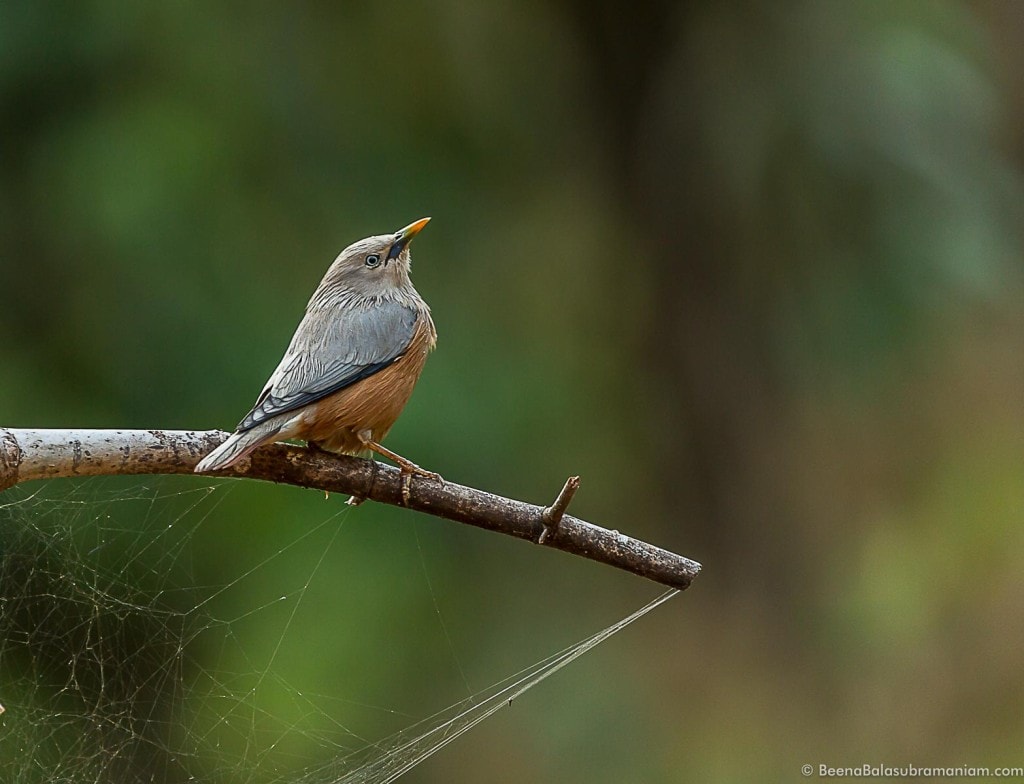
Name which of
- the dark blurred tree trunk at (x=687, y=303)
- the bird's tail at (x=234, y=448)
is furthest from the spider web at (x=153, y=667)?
the dark blurred tree trunk at (x=687, y=303)

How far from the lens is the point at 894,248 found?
7332mm

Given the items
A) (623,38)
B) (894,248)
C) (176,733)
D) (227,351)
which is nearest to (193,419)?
(227,351)

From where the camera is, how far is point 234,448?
3.47 metres

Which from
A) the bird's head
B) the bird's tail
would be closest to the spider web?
the bird's head

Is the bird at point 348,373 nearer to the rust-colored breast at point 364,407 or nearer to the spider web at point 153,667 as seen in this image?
the rust-colored breast at point 364,407

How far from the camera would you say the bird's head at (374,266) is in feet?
15.8

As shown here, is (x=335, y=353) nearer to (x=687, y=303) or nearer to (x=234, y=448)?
(x=234, y=448)

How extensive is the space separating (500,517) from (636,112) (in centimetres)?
473

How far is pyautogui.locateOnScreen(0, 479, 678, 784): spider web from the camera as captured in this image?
5.10 meters

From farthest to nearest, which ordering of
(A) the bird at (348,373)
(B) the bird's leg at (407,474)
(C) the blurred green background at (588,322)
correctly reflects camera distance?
(C) the blurred green background at (588,322)
(A) the bird at (348,373)
(B) the bird's leg at (407,474)

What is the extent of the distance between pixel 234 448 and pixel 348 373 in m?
0.69

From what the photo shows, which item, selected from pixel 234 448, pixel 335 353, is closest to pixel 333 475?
pixel 234 448

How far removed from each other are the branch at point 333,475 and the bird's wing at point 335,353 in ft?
0.61

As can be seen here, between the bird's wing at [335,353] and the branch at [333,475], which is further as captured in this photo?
the bird's wing at [335,353]
